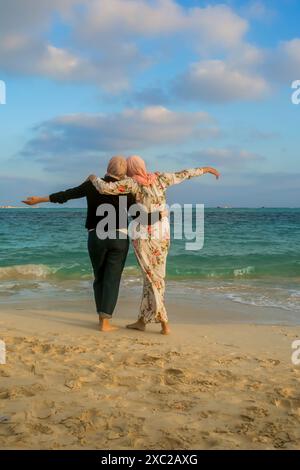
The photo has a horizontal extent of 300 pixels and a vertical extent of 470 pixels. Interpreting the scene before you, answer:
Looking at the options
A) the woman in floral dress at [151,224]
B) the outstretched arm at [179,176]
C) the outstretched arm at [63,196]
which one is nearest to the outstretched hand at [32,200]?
the outstretched arm at [63,196]

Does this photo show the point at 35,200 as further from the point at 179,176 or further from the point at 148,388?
the point at 148,388

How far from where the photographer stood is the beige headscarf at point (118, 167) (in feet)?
17.3

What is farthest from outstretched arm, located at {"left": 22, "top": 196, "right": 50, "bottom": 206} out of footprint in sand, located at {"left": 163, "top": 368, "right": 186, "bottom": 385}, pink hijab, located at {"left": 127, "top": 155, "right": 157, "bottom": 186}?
footprint in sand, located at {"left": 163, "top": 368, "right": 186, "bottom": 385}

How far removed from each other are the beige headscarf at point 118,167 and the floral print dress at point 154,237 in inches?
5.3

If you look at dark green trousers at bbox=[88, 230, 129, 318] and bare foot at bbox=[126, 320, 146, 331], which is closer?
dark green trousers at bbox=[88, 230, 129, 318]

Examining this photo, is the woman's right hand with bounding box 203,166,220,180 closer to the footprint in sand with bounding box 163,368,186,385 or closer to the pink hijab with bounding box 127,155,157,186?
the pink hijab with bounding box 127,155,157,186

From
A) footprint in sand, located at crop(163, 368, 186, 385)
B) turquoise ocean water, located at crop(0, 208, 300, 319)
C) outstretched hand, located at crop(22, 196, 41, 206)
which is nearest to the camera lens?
footprint in sand, located at crop(163, 368, 186, 385)

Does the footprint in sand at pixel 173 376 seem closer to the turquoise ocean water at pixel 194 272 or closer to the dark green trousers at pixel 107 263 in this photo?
the dark green trousers at pixel 107 263

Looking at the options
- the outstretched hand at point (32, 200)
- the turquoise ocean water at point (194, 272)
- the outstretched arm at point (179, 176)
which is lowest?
the turquoise ocean water at point (194, 272)

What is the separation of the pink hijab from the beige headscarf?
79mm

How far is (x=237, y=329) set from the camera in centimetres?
579

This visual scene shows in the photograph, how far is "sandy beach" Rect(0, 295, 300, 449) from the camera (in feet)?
8.84
